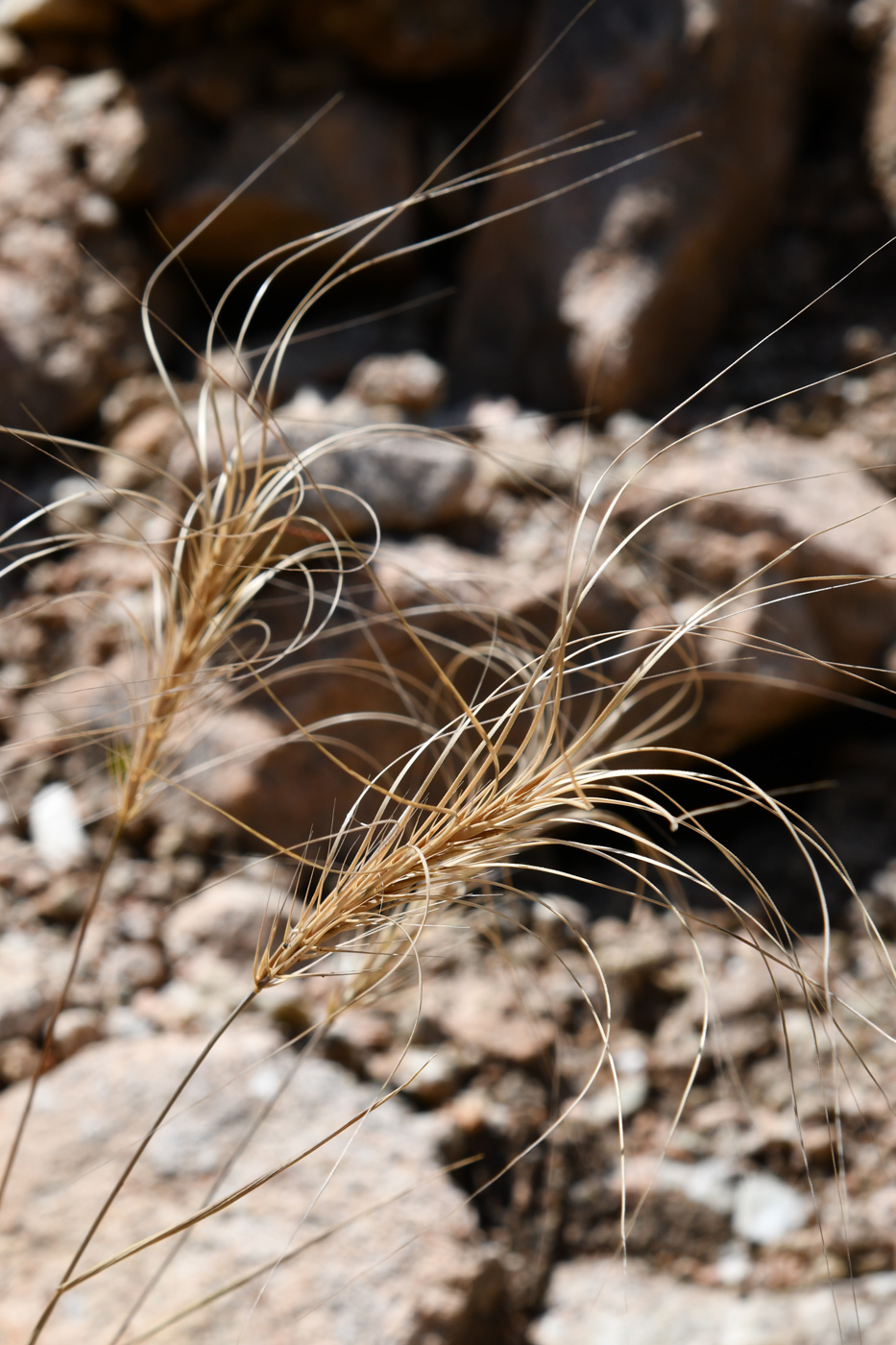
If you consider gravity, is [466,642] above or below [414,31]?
below

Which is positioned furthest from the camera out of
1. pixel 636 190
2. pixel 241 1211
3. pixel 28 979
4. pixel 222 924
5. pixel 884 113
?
pixel 884 113

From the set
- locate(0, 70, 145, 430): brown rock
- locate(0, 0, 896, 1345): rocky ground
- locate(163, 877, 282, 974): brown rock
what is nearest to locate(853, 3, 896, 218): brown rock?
locate(0, 0, 896, 1345): rocky ground

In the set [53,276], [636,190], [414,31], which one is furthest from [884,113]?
[53,276]

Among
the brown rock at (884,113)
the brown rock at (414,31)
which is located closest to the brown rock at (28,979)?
the brown rock at (414,31)

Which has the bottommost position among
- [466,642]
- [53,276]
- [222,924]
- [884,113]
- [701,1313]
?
[701,1313]

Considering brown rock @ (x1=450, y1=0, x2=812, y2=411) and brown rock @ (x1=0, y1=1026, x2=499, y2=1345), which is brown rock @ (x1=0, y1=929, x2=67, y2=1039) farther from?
brown rock @ (x1=450, y1=0, x2=812, y2=411)

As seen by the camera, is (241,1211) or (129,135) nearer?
(241,1211)

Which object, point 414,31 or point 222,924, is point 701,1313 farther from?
point 414,31
